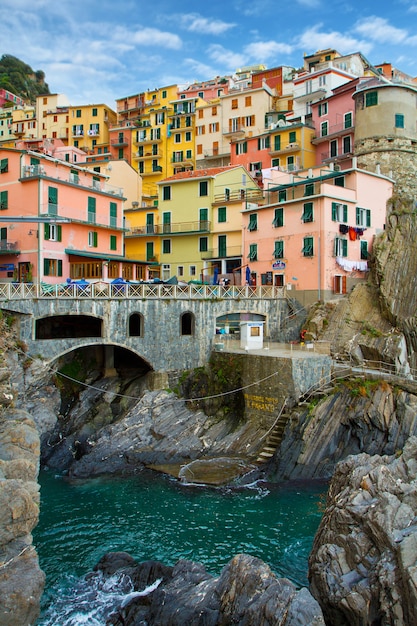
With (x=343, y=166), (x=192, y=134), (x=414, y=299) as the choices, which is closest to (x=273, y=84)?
(x=192, y=134)

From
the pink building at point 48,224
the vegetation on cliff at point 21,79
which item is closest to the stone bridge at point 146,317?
Result: the pink building at point 48,224

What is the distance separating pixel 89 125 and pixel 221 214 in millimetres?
48531

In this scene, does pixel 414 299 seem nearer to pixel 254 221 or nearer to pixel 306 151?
pixel 254 221

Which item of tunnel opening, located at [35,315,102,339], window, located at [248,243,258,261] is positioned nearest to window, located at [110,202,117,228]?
tunnel opening, located at [35,315,102,339]

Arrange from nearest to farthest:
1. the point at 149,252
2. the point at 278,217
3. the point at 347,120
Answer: the point at 278,217 → the point at 347,120 → the point at 149,252

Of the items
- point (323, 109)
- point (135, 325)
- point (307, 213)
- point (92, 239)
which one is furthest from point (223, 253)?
point (323, 109)

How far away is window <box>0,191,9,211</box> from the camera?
41656mm

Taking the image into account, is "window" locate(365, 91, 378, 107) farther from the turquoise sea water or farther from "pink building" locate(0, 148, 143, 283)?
the turquoise sea water

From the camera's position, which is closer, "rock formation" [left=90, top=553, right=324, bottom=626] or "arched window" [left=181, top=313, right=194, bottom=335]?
"rock formation" [left=90, top=553, right=324, bottom=626]

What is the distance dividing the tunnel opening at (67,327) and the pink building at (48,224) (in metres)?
3.64

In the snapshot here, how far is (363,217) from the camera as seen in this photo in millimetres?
42719

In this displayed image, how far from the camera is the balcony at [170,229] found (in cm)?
5333

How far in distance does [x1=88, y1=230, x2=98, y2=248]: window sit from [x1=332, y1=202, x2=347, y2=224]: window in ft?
65.9

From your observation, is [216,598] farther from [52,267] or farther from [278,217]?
[278,217]
